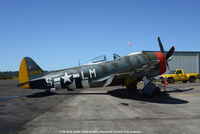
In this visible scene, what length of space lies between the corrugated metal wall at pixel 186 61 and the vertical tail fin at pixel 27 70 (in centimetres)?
2804

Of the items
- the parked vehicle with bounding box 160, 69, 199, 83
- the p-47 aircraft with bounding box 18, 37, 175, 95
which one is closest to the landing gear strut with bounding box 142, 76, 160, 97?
the p-47 aircraft with bounding box 18, 37, 175, 95

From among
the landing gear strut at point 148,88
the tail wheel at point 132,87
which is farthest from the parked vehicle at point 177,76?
the landing gear strut at point 148,88

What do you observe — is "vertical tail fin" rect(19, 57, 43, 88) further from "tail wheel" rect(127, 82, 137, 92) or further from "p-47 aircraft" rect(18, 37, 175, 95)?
"tail wheel" rect(127, 82, 137, 92)

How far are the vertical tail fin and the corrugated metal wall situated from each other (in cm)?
2804

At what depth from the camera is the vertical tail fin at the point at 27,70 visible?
11203mm

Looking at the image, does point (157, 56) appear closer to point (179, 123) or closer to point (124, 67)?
point (124, 67)

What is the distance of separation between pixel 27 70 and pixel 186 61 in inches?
1256

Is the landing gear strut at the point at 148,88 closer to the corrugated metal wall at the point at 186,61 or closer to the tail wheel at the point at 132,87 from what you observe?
the tail wheel at the point at 132,87

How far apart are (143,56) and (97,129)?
8.43 m

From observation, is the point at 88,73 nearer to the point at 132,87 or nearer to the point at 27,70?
the point at 132,87

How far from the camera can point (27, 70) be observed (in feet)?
37.1

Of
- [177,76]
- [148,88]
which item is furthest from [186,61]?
[148,88]

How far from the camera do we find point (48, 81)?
1134 centimetres

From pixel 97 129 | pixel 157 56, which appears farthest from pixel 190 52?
pixel 97 129
